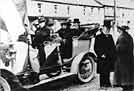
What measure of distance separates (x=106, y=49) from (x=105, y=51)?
1.9 inches

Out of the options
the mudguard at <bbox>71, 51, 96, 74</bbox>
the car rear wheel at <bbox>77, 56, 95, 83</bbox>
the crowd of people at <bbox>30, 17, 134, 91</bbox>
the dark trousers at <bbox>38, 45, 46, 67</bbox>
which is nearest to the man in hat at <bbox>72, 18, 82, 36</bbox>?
the crowd of people at <bbox>30, 17, 134, 91</bbox>

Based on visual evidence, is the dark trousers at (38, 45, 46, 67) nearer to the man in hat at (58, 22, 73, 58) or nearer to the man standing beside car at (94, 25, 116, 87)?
the man in hat at (58, 22, 73, 58)

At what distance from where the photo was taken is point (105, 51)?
181 inches

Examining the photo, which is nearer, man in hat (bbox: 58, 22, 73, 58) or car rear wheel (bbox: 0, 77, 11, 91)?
car rear wheel (bbox: 0, 77, 11, 91)

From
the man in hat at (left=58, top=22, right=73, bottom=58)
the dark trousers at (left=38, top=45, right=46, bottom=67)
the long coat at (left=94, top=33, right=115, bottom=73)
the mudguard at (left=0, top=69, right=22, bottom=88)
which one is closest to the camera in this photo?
the mudguard at (left=0, top=69, right=22, bottom=88)

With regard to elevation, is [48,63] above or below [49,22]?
below

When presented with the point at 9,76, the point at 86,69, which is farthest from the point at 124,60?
the point at 9,76

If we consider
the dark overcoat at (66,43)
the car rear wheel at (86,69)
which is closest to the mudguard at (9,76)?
the dark overcoat at (66,43)

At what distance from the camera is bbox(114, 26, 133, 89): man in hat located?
4.76 metres

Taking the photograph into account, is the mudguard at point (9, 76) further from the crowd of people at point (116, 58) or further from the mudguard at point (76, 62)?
the crowd of people at point (116, 58)

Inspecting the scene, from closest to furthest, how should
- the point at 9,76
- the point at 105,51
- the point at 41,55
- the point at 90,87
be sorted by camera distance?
the point at 9,76 < the point at 41,55 < the point at 90,87 < the point at 105,51

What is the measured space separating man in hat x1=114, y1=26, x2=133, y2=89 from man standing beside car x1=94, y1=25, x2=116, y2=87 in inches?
5.5

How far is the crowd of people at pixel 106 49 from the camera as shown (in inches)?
157

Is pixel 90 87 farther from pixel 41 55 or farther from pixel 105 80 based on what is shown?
pixel 41 55
